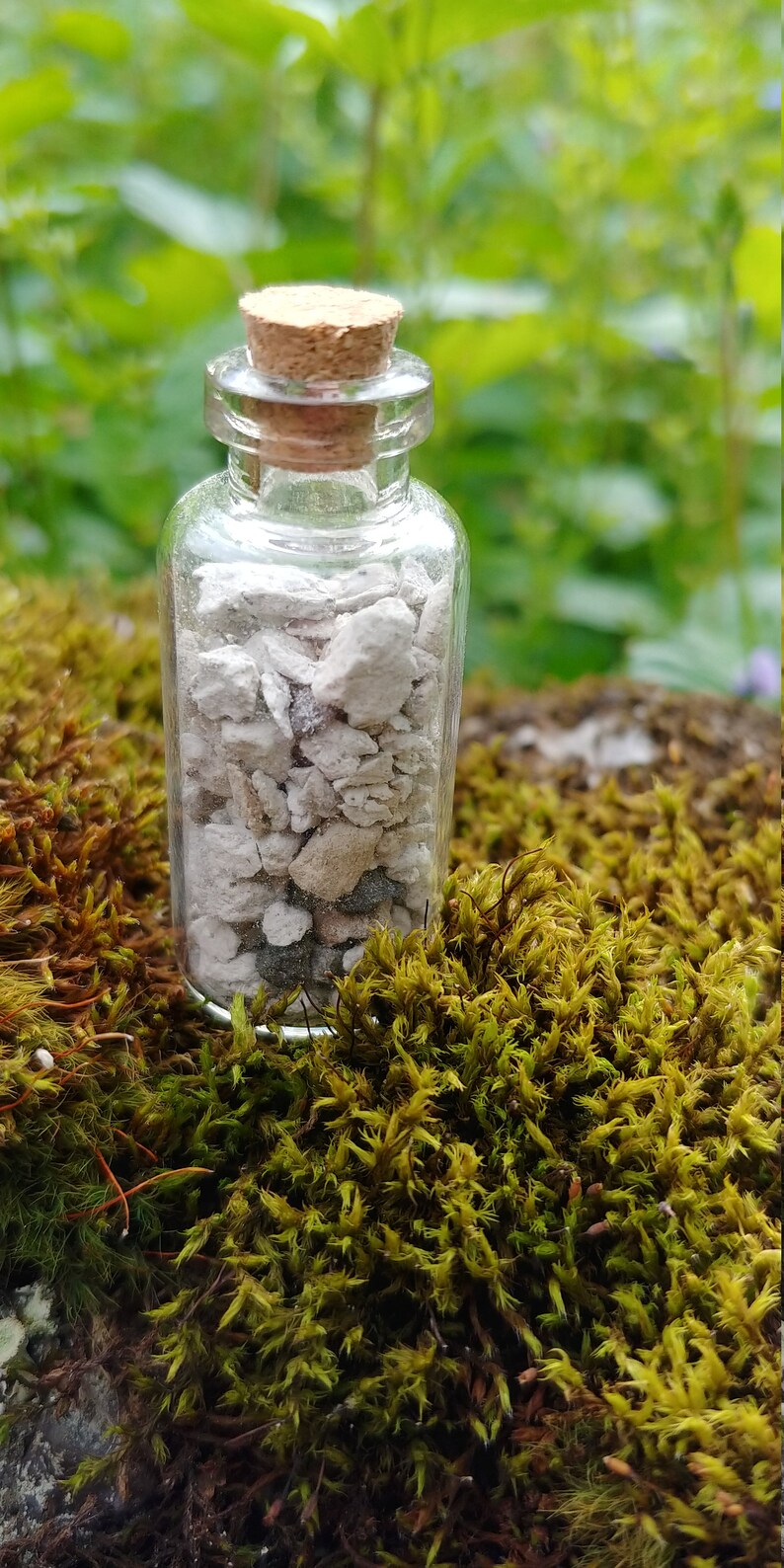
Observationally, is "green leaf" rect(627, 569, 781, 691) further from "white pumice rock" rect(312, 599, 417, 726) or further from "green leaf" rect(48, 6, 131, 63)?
"green leaf" rect(48, 6, 131, 63)

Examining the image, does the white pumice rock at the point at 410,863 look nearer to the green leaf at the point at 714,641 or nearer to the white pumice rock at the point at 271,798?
the white pumice rock at the point at 271,798

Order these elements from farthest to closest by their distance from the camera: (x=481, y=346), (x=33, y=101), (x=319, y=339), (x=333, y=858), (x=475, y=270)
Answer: (x=475, y=270)
(x=481, y=346)
(x=33, y=101)
(x=333, y=858)
(x=319, y=339)

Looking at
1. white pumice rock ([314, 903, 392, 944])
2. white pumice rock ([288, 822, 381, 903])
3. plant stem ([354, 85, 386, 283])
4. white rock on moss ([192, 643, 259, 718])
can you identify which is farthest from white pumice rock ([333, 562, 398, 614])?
plant stem ([354, 85, 386, 283])

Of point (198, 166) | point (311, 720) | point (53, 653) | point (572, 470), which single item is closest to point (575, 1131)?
point (311, 720)

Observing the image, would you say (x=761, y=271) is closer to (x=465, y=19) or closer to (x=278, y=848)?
(x=465, y=19)

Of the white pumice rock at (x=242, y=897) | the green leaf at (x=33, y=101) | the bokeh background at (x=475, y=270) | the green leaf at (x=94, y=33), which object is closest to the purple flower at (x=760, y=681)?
the bokeh background at (x=475, y=270)

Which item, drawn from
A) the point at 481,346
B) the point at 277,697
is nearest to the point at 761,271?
the point at 481,346

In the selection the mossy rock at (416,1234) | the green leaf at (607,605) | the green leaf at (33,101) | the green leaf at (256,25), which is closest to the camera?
the mossy rock at (416,1234)
